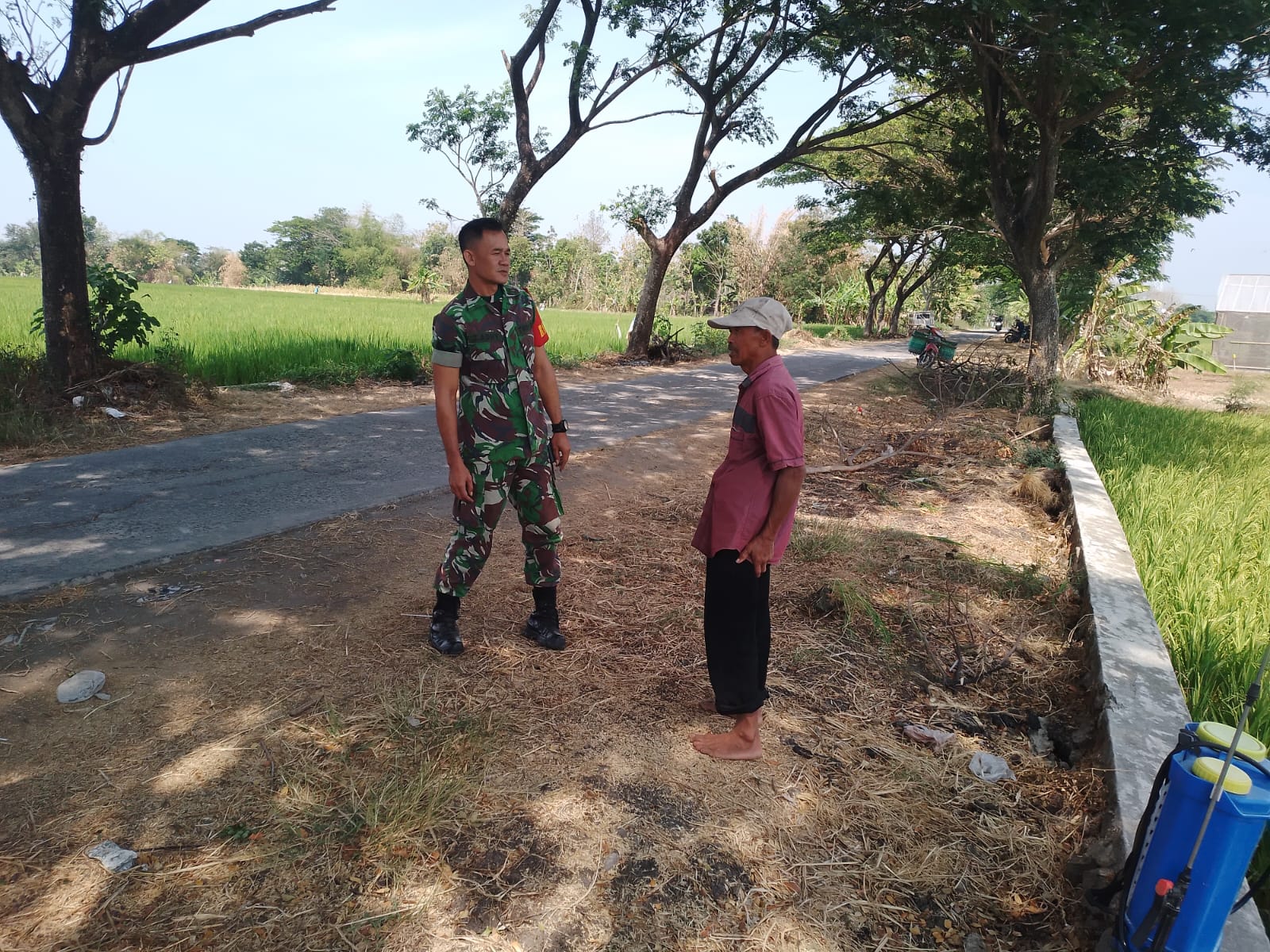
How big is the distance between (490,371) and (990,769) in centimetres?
223

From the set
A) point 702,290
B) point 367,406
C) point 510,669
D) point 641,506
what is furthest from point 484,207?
point 702,290

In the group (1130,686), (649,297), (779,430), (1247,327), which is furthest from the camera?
(1247,327)

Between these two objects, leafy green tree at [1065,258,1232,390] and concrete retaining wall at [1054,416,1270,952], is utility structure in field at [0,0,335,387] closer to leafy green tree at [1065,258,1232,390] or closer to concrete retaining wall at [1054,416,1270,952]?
concrete retaining wall at [1054,416,1270,952]

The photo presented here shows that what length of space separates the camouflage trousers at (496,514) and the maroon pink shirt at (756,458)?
0.77 meters

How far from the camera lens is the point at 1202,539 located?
4.20 metres

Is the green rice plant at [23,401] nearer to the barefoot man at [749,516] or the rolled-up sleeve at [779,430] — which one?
the barefoot man at [749,516]

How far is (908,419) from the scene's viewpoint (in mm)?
10234

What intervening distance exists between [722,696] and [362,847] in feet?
3.84

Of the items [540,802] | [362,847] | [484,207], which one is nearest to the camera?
[362,847]

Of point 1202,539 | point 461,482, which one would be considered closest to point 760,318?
point 461,482

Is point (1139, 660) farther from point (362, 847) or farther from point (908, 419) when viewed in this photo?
point (908, 419)

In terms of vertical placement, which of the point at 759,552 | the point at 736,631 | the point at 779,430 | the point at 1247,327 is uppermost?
the point at 1247,327

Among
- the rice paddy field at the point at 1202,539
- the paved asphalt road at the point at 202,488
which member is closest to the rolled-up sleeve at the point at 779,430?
the rice paddy field at the point at 1202,539

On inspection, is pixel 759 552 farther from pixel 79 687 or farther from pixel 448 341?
pixel 79 687
